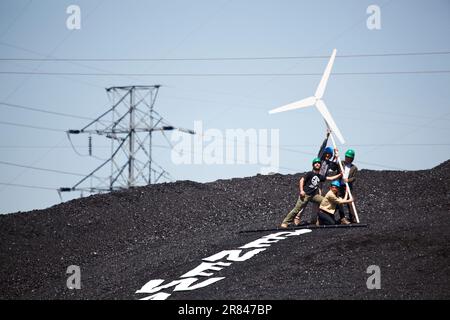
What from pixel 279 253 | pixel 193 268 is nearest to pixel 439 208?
pixel 279 253

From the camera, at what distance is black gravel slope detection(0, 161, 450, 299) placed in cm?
2172

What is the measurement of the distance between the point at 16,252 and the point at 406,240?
14.0 meters

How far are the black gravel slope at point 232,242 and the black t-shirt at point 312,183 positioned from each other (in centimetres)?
186

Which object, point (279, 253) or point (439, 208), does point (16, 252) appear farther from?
point (439, 208)

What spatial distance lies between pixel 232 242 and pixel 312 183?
11.6 feet

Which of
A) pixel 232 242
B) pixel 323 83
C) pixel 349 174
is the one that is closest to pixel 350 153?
pixel 349 174

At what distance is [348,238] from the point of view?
2527 cm

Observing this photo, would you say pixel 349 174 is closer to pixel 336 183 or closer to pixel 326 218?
pixel 336 183

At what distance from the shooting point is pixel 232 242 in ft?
90.1

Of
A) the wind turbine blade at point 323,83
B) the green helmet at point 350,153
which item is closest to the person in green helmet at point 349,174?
the green helmet at point 350,153

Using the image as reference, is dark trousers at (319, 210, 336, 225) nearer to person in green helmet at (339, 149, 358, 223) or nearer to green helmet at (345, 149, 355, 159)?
person in green helmet at (339, 149, 358, 223)

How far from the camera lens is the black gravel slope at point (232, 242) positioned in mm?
21719
